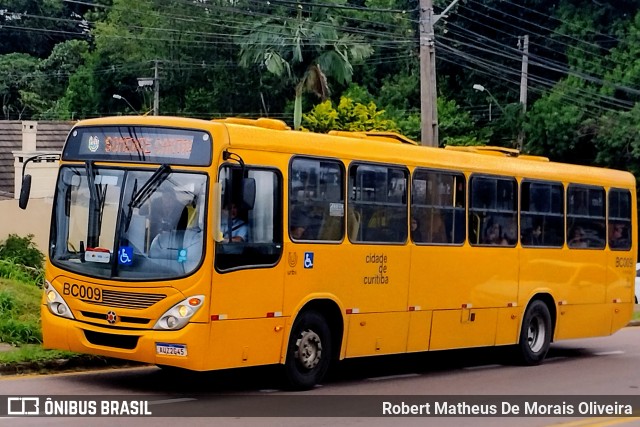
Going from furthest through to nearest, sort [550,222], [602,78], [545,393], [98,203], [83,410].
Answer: [602,78]
[550,222]
[545,393]
[98,203]
[83,410]

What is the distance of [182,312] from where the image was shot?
11562mm

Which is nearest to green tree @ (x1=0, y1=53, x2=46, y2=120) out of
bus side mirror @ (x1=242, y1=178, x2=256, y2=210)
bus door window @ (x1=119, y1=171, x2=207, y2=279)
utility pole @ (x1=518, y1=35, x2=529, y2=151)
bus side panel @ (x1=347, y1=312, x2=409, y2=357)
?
utility pole @ (x1=518, y1=35, x2=529, y2=151)

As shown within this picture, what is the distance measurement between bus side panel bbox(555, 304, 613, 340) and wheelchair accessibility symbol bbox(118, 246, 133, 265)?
341 inches

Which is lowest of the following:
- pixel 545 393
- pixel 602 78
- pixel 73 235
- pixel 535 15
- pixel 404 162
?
pixel 545 393

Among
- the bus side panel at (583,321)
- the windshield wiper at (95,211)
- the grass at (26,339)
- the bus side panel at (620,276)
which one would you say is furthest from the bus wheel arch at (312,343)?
the bus side panel at (620,276)

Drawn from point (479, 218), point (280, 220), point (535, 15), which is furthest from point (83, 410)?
point (535, 15)

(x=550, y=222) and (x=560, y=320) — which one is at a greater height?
(x=550, y=222)

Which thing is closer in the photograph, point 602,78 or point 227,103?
point 602,78

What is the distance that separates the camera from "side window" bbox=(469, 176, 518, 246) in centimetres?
1602

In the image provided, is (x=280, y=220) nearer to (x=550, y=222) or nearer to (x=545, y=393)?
(x=545, y=393)

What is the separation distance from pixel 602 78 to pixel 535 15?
22.4 feet

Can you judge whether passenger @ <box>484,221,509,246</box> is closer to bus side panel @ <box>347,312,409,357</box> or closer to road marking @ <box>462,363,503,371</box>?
road marking @ <box>462,363,503,371</box>

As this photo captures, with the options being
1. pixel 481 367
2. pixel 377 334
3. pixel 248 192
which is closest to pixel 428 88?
pixel 481 367

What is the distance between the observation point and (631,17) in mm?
44781
